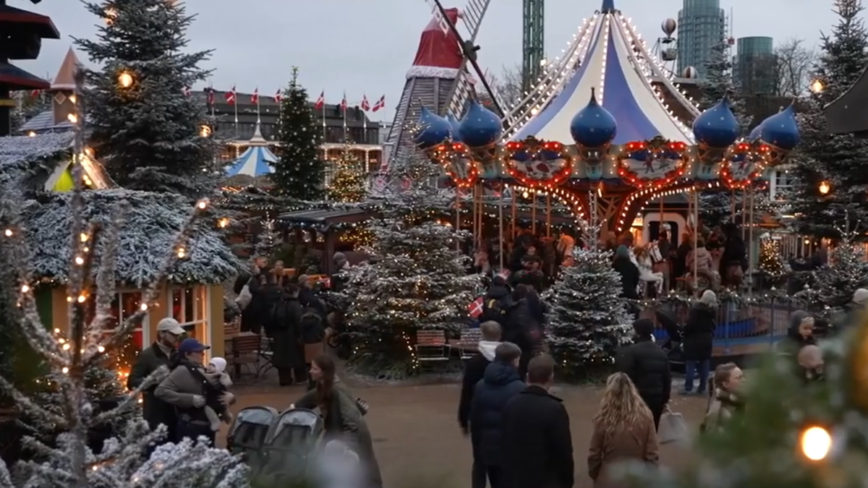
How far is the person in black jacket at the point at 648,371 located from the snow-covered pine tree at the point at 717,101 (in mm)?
21360

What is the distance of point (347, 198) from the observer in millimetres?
34812

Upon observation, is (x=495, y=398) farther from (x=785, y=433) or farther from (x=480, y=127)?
(x=480, y=127)

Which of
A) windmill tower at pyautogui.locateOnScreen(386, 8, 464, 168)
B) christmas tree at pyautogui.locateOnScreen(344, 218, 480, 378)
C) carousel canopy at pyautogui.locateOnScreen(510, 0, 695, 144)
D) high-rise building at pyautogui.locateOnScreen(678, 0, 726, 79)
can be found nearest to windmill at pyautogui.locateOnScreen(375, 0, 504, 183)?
windmill tower at pyautogui.locateOnScreen(386, 8, 464, 168)

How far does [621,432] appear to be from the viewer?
18.1 feet

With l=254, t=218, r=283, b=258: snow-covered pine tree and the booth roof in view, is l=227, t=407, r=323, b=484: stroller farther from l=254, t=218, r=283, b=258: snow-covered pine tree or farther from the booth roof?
l=254, t=218, r=283, b=258: snow-covered pine tree

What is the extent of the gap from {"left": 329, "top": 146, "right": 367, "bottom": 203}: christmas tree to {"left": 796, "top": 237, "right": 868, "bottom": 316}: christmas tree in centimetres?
2162

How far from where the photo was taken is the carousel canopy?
18.0m

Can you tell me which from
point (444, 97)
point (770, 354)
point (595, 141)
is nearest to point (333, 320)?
point (595, 141)

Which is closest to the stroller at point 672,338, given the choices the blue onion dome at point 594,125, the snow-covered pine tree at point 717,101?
the blue onion dome at point 594,125

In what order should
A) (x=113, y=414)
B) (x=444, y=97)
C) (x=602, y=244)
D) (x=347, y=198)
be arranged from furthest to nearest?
(x=347, y=198), (x=444, y=97), (x=602, y=244), (x=113, y=414)

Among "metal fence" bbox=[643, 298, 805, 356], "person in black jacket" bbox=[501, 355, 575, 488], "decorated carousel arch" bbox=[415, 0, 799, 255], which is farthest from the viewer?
"decorated carousel arch" bbox=[415, 0, 799, 255]

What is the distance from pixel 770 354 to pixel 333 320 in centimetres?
1344

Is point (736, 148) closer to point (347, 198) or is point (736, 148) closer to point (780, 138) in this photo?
point (780, 138)

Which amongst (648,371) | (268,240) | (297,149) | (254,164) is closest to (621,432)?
(648,371)
